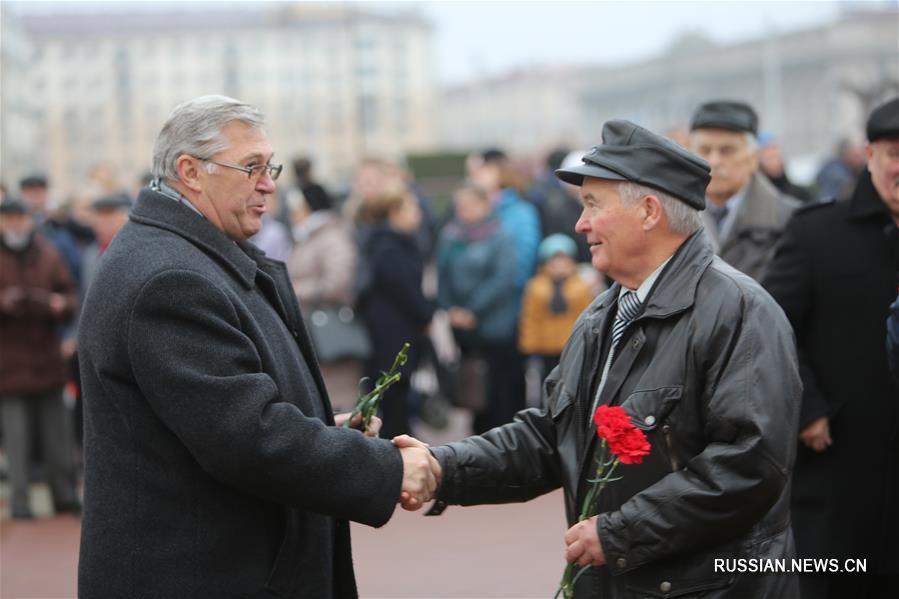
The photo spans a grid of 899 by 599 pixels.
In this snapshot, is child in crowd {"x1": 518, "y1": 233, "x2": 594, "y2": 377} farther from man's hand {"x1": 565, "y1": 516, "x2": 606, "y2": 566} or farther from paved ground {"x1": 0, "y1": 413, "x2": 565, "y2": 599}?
man's hand {"x1": 565, "y1": 516, "x2": 606, "y2": 566}

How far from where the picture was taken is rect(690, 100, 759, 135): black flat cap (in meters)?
5.57

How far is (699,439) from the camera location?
3260mm

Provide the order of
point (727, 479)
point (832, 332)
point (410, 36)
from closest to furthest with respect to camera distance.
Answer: point (727, 479) < point (832, 332) < point (410, 36)

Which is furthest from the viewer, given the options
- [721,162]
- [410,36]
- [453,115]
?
[453,115]

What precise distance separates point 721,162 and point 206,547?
3186mm

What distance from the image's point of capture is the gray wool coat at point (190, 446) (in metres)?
3.27

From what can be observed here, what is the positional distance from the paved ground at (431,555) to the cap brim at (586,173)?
312 centimetres

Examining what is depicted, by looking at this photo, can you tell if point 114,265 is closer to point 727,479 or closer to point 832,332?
point 727,479

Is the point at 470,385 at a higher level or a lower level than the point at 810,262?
lower

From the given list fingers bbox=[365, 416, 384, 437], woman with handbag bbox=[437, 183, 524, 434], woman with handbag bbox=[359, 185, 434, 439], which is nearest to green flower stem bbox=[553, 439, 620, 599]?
fingers bbox=[365, 416, 384, 437]

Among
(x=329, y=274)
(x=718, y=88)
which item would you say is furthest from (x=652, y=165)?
(x=718, y=88)

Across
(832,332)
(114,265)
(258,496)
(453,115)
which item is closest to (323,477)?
(258,496)

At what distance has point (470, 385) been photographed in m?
9.48

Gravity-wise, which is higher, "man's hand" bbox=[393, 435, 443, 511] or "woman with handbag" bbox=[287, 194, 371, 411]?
"man's hand" bbox=[393, 435, 443, 511]
